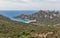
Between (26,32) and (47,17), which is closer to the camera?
(26,32)

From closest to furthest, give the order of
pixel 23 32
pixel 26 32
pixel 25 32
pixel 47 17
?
pixel 23 32 → pixel 25 32 → pixel 26 32 → pixel 47 17

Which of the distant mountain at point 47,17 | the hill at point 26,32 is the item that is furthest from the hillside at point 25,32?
the distant mountain at point 47,17

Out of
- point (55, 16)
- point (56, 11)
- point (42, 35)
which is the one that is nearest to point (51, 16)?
point (55, 16)

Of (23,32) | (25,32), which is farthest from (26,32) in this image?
(23,32)

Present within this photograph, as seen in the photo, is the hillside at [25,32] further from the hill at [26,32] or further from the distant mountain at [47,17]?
the distant mountain at [47,17]

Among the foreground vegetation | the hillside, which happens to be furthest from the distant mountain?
the hillside

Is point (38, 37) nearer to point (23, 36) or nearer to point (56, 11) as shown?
point (23, 36)

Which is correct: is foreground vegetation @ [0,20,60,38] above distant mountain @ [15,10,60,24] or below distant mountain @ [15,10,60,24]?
above

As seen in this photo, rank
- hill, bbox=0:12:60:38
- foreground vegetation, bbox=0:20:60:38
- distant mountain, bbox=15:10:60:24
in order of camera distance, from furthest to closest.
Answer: distant mountain, bbox=15:10:60:24 < hill, bbox=0:12:60:38 < foreground vegetation, bbox=0:20:60:38

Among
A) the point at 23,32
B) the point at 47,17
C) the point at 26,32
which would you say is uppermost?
the point at 23,32

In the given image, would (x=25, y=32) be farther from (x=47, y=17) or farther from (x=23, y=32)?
(x=47, y=17)

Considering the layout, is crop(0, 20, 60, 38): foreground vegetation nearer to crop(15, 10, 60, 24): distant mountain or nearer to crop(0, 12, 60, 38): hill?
crop(0, 12, 60, 38): hill
